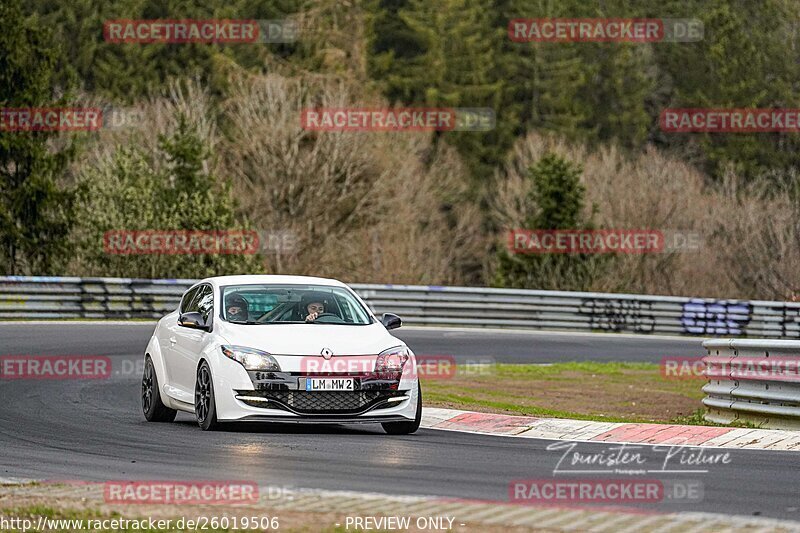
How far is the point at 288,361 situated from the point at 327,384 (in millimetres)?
402

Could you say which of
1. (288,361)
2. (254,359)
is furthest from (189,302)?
(288,361)

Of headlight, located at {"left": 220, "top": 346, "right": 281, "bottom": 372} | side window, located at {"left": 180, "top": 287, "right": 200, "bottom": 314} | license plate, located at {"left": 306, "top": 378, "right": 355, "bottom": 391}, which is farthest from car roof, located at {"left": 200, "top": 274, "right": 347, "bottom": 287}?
license plate, located at {"left": 306, "top": 378, "right": 355, "bottom": 391}

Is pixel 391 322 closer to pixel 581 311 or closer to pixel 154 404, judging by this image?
pixel 154 404

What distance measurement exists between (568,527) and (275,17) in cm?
7086

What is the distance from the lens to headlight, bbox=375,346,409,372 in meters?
13.7

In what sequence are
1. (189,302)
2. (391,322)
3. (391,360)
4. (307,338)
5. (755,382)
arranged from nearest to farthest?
(307,338)
(391,360)
(391,322)
(189,302)
(755,382)

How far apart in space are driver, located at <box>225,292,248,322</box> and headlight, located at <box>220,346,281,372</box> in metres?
0.80

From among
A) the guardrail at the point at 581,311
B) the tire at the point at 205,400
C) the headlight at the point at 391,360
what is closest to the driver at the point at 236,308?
the tire at the point at 205,400

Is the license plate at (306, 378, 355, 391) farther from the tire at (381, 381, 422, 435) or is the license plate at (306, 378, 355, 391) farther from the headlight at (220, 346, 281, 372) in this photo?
the tire at (381, 381, 422, 435)

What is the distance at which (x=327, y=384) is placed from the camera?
13383mm

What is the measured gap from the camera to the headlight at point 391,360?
1368cm

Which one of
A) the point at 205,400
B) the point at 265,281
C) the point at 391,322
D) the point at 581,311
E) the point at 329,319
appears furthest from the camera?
the point at 581,311

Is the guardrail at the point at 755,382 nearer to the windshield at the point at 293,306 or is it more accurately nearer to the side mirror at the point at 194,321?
the windshield at the point at 293,306

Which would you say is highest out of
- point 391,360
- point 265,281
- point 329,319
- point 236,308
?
point 265,281
